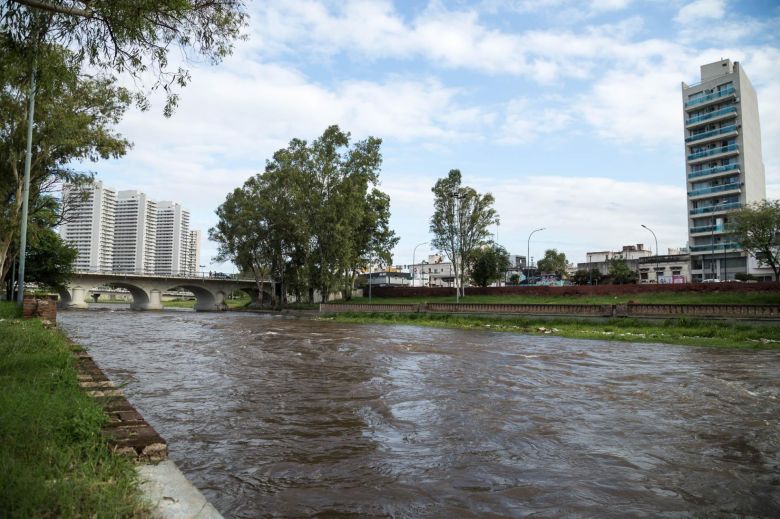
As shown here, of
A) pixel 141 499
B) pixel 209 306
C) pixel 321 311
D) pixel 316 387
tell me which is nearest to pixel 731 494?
pixel 141 499

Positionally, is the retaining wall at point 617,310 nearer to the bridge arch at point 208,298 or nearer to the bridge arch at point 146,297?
the bridge arch at point 208,298

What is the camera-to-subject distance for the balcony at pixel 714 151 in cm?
6969

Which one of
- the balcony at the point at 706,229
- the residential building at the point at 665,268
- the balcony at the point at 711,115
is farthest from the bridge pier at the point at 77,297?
the balcony at the point at 711,115

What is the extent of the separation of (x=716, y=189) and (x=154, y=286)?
85.6m

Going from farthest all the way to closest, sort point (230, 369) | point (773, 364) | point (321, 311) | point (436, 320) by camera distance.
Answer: point (321, 311), point (436, 320), point (773, 364), point (230, 369)

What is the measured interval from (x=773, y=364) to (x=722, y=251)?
198 feet

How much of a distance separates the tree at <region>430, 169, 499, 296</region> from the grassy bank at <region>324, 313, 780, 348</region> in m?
19.5

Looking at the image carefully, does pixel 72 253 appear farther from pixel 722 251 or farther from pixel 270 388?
pixel 722 251

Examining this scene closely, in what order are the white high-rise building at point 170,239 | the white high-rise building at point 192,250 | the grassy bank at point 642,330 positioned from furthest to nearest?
the white high-rise building at point 192,250, the white high-rise building at point 170,239, the grassy bank at point 642,330

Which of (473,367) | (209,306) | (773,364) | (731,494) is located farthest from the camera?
(209,306)

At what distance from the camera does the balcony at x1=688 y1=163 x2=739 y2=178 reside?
6906cm

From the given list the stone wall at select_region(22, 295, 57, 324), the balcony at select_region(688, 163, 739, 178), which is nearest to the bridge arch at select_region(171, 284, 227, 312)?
the stone wall at select_region(22, 295, 57, 324)

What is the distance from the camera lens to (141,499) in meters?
3.48

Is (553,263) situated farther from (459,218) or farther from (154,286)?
(154,286)
